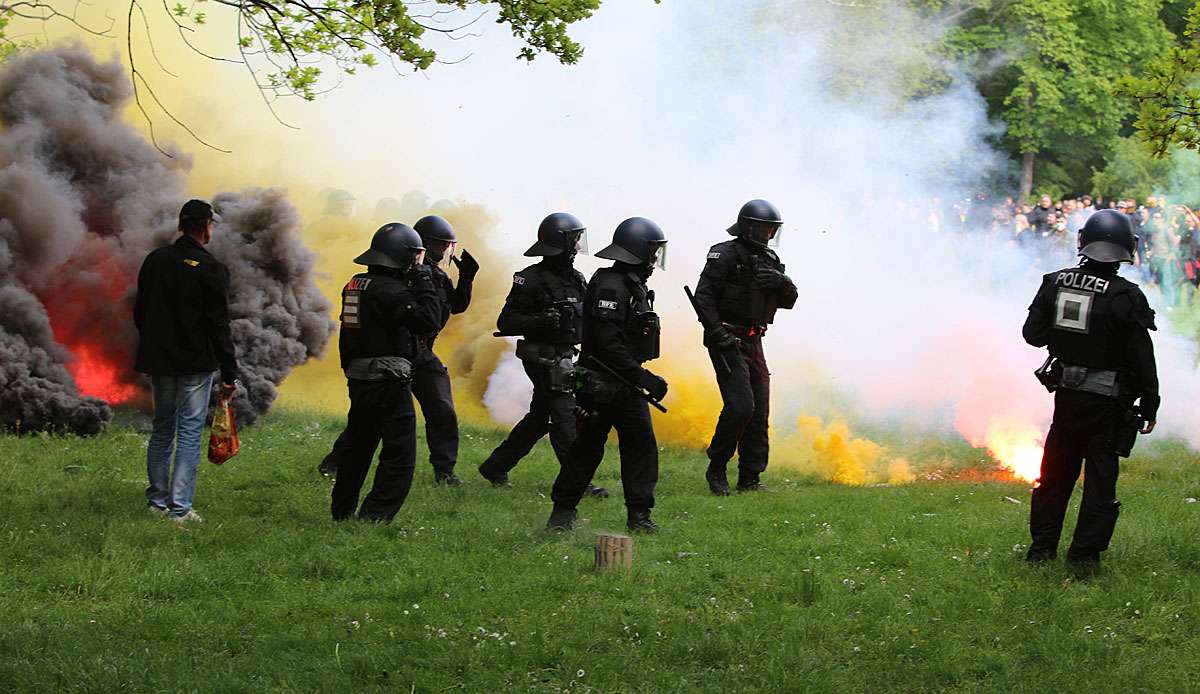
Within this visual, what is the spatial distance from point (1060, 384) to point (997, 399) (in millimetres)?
6541

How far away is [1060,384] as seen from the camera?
26.5 ft

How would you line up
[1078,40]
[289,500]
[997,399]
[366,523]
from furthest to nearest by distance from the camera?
1. [1078,40]
2. [997,399]
3. [289,500]
4. [366,523]

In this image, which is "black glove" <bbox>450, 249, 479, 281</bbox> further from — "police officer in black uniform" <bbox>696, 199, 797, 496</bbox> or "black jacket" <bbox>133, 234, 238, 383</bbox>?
"black jacket" <bbox>133, 234, 238, 383</bbox>

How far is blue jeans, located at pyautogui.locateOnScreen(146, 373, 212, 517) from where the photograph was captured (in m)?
9.23

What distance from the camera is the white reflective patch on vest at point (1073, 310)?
7.94 metres

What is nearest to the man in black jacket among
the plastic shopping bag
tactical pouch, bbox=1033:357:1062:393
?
the plastic shopping bag

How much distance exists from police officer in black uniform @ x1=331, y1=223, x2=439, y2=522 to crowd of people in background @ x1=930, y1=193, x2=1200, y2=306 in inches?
470

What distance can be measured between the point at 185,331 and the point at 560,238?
10.2ft

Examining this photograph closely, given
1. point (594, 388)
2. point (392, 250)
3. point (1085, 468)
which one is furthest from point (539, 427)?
point (1085, 468)

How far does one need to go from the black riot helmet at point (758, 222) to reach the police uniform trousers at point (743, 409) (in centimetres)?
91

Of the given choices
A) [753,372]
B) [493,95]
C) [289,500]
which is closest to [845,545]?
[753,372]

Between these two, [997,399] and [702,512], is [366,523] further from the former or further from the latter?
[997,399]

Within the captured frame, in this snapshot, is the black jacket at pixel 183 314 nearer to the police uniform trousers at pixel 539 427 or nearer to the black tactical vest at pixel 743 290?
the police uniform trousers at pixel 539 427

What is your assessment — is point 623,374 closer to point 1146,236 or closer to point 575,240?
point 575,240
